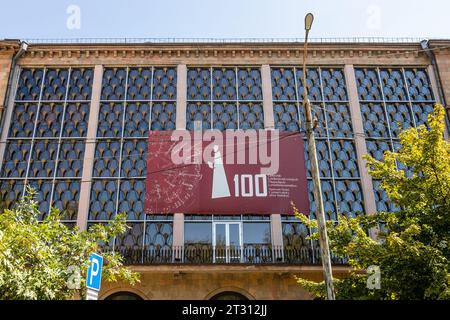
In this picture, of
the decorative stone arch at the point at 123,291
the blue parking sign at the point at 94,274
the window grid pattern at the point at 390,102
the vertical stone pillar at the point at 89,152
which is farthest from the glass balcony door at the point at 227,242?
the blue parking sign at the point at 94,274

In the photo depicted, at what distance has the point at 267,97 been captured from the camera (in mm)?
24609

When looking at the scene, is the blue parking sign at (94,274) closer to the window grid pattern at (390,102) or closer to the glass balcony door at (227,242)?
the glass balcony door at (227,242)

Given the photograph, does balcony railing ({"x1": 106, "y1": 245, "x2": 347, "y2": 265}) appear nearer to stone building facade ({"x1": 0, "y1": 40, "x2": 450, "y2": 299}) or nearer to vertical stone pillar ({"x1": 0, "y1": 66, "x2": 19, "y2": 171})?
stone building facade ({"x1": 0, "y1": 40, "x2": 450, "y2": 299})

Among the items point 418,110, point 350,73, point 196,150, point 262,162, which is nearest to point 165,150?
point 196,150

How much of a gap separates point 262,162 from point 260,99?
3838 mm

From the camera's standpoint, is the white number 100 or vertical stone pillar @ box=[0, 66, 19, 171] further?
vertical stone pillar @ box=[0, 66, 19, 171]

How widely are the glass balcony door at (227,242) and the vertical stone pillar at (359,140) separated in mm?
6292

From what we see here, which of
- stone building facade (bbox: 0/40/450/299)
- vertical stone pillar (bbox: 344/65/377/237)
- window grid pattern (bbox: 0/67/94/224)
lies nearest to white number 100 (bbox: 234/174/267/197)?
stone building facade (bbox: 0/40/450/299)

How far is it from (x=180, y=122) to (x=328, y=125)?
7.65 meters

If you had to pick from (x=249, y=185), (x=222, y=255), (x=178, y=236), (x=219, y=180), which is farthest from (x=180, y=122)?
(x=222, y=255)

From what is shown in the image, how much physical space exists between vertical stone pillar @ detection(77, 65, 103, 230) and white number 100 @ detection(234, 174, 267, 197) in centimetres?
713

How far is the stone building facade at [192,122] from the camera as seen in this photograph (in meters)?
20.7

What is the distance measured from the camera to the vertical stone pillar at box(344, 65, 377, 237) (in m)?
22.3

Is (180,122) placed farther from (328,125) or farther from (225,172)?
(328,125)
